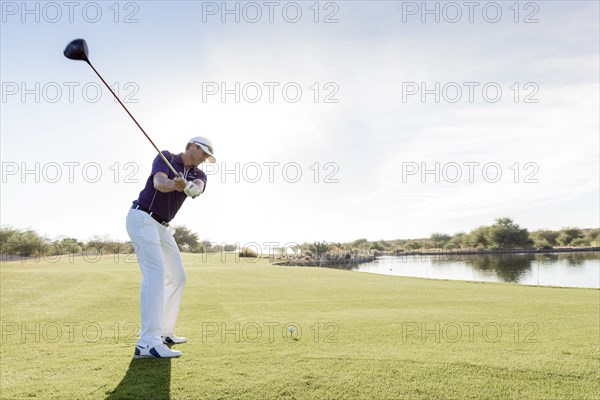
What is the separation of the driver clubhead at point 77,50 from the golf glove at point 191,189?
246 cm

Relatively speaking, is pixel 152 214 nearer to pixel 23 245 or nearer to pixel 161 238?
pixel 161 238

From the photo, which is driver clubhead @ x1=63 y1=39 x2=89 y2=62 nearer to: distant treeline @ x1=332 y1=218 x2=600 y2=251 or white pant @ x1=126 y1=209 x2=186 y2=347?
white pant @ x1=126 y1=209 x2=186 y2=347

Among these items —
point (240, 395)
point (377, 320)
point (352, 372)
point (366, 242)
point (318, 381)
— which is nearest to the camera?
point (240, 395)

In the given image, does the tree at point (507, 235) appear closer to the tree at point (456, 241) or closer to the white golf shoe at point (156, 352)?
the tree at point (456, 241)

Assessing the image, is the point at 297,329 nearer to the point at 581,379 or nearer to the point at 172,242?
the point at 172,242

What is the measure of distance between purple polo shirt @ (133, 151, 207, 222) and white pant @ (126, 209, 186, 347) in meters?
0.14

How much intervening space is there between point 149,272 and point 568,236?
161 m

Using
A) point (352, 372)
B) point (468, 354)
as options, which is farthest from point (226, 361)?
point (468, 354)

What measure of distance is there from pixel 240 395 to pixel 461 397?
7.63 feet

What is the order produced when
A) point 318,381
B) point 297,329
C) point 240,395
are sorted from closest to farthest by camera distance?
point 240,395 → point 318,381 → point 297,329

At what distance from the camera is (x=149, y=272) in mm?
5203

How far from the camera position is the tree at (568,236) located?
137 metres

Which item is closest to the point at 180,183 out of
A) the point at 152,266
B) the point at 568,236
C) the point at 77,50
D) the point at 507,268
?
the point at 152,266

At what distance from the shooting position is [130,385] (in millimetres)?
4207
